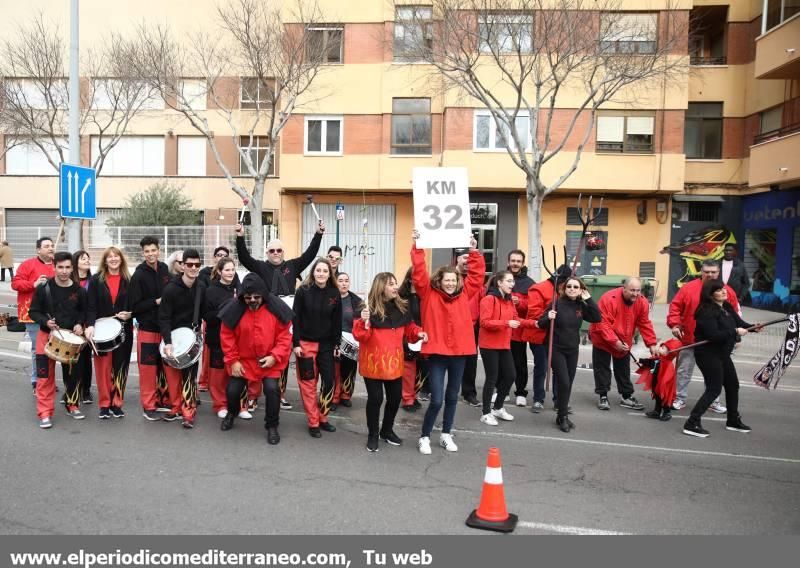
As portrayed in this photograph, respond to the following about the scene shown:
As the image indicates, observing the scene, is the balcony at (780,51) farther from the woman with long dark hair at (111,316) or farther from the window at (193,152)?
the window at (193,152)


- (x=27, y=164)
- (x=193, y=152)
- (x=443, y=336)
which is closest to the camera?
(x=443, y=336)

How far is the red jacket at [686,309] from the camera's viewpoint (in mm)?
7652

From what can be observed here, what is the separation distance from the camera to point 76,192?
1016 cm

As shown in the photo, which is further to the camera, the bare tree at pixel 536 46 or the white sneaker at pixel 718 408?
the bare tree at pixel 536 46

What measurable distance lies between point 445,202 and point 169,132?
25.7 metres

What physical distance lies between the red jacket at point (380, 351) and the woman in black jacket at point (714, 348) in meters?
3.31

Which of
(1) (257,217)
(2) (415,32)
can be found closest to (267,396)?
(2) (415,32)

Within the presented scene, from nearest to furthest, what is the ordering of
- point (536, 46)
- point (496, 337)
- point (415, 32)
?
point (496, 337) → point (536, 46) → point (415, 32)

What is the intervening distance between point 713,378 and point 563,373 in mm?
1556

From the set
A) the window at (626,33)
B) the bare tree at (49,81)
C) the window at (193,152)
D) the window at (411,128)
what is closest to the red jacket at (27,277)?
the bare tree at (49,81)

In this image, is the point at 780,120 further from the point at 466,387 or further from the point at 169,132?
the point at 169,132

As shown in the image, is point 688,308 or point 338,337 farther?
point 688,308

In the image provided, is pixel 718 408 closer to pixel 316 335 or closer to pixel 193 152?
pixel 316 335
